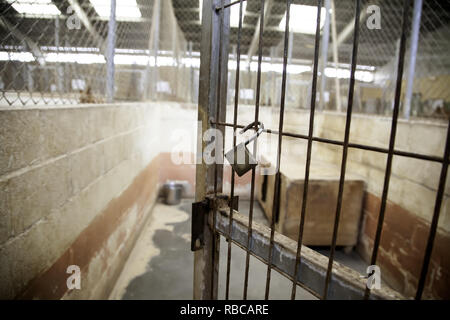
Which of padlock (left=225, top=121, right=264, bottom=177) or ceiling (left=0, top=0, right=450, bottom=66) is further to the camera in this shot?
ceiling (left=0, top=0, right=450, bottom=66)

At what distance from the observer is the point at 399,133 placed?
2.89 meters

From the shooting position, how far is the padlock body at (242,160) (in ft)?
3.19

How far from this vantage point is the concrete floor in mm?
2670

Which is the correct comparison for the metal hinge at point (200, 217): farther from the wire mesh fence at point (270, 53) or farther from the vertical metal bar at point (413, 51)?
the vertical metal bar at point (413, 51)

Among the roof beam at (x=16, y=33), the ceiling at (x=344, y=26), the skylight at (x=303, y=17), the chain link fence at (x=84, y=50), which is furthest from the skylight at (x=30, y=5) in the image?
the skylight at (x=303, y=17)

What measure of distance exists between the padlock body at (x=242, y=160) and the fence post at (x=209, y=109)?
33 cm

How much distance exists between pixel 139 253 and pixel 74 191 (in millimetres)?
1891

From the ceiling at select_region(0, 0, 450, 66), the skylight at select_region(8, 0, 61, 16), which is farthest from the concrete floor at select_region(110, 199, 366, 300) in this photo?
the ceiling at select_region(0, 0, 450, 66)

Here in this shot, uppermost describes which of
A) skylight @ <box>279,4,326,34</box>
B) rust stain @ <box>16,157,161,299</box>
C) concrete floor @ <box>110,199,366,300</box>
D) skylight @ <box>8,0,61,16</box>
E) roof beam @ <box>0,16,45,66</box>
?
skylight @ <box>279,4,326,34</box>

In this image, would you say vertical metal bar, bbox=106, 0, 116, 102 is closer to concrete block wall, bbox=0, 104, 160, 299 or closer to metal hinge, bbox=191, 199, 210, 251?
concrete block wall, bbox=0, 104, 160, 299

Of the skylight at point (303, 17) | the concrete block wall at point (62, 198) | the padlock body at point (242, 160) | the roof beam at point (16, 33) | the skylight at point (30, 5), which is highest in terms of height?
the skylight at point (303, 17)

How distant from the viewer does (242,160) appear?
0.98m

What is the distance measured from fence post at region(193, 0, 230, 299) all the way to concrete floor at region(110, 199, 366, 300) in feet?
4.66

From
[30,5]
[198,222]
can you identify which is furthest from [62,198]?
[30,5]
